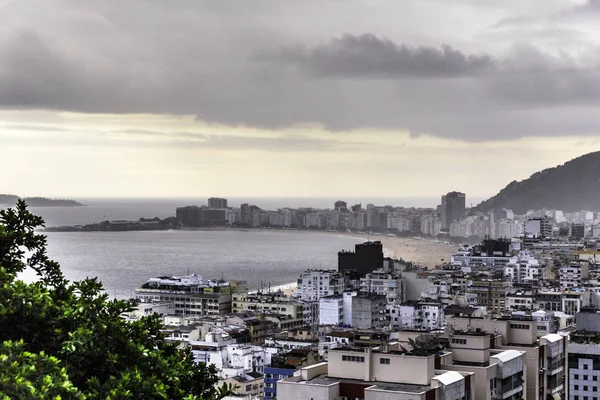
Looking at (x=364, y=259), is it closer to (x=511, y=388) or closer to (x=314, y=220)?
(x=511, y=388)

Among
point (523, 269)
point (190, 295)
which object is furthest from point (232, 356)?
point (523, 269)

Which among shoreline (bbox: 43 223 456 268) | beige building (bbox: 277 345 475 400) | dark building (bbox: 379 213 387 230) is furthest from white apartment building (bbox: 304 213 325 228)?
beige building (bbox: 277 345 475 400)

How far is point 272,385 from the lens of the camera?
15.4 metres

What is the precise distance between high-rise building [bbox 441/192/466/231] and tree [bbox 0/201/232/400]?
9146 centimetres

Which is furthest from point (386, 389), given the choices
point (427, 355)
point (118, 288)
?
point (118, 288)

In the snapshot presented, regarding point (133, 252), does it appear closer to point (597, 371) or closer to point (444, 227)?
point (444, 227)

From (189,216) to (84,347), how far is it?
109 metres

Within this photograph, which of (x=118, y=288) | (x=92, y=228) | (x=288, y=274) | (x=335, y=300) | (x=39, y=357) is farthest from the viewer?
(x=92, y=228)

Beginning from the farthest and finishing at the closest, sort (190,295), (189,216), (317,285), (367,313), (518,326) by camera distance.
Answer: (189,216) < (317,285) < (190,295) < (367,313) < (518,326)

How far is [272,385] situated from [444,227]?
270 ft

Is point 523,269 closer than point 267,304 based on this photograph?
No

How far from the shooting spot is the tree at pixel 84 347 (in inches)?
167

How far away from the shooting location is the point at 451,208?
99562 millimetres

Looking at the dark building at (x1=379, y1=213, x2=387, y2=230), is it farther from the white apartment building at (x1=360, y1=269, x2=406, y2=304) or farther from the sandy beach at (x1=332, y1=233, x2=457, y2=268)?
the white apartment building at (x1=360, y1=269, x2=406, y2=304)
